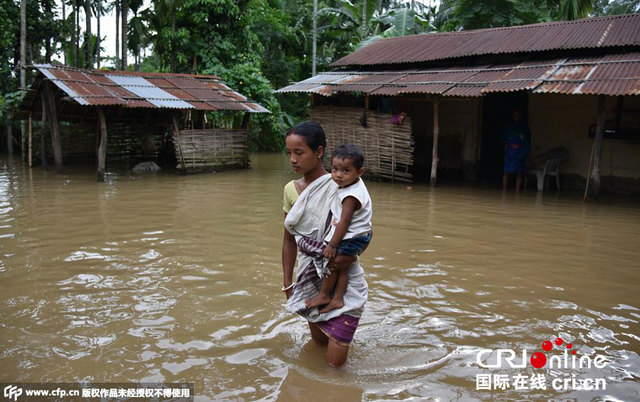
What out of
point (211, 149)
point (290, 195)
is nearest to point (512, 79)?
point (211, 149)

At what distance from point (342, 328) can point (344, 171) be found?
2.80ft

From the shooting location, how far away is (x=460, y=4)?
1777cm

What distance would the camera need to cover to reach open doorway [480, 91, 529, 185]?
12.6 meters

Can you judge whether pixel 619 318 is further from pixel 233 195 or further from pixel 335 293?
pixel 233 195

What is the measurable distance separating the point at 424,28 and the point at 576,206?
1501 cm

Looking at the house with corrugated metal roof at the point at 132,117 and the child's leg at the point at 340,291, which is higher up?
the house with corrugated metal roof at the point at 132,117

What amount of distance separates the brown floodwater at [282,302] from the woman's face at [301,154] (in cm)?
119

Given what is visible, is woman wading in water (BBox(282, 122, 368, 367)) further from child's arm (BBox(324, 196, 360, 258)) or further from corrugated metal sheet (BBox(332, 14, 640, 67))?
corrugated metal sheet (BBox(332, 14, 640, 67))

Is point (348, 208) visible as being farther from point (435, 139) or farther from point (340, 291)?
point (435, 139)

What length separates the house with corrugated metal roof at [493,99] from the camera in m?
9.98

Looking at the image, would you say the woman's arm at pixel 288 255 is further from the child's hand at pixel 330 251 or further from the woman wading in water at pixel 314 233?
the child's hand at pixel 330 251

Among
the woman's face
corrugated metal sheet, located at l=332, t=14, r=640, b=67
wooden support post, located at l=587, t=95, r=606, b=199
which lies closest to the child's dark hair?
the woman's face

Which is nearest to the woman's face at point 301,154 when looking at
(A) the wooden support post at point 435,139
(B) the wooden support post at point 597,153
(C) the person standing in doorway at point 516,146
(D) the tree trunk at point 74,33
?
(B) the wooden support post at point 597,153

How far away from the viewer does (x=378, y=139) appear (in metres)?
12.4
